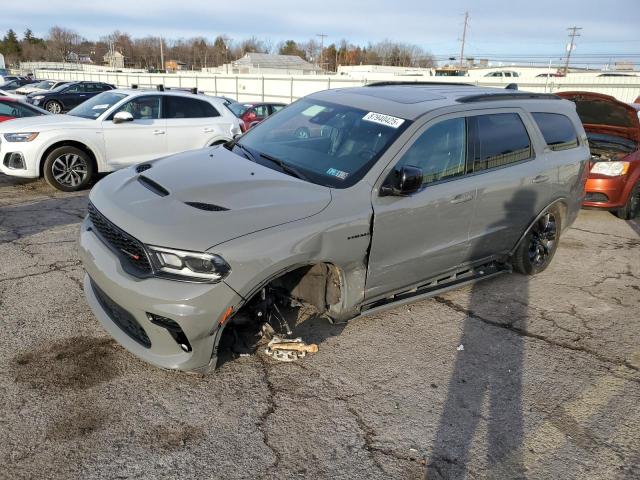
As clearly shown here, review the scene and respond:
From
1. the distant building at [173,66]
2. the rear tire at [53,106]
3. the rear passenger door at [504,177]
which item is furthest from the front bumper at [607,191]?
the distant building at [173,66]

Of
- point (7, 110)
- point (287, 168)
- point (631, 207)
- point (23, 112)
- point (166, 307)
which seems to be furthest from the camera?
point (23, 112)

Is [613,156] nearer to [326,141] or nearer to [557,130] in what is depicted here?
[557,130]

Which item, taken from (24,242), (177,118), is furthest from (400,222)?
(177,118)

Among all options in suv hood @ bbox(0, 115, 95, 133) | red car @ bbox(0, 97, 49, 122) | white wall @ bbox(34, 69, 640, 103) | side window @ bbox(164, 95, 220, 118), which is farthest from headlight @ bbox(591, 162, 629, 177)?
white wall @ bbox(34, 69, 640, 103)

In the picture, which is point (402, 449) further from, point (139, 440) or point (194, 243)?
point (194, 243)

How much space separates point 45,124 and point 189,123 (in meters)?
2.21

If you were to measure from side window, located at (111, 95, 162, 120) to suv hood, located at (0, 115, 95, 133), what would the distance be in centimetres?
69

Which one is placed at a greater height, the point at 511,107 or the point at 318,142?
the point at 511,107

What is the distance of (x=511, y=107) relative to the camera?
4.59 m

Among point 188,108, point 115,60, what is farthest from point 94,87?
point 115,60

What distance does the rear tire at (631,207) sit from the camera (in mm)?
7711

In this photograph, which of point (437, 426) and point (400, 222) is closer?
point (437, 426)

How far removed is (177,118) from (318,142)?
17.6 feet

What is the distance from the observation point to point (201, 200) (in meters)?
3.09
